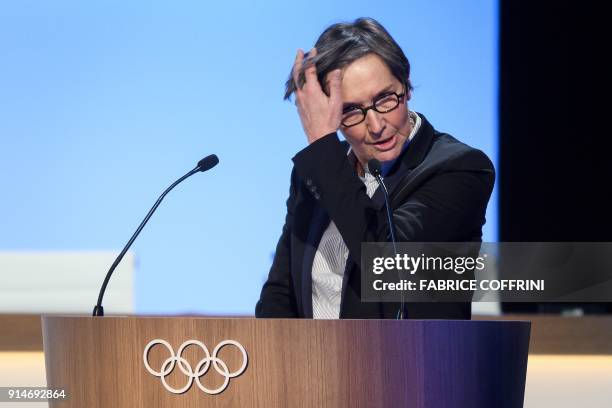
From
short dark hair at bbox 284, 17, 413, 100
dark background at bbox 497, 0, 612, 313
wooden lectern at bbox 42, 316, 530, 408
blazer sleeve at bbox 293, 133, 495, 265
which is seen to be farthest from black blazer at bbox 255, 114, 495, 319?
dark background at bbox 497, 0, 612, 313

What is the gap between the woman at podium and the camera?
1.84 metres

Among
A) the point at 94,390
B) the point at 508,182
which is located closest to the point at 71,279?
the point at 508,182

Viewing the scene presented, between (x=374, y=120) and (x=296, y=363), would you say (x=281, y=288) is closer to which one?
(x=374, y=120)

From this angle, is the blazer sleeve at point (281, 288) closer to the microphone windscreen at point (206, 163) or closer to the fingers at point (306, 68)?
the fingers at point (306, 68)

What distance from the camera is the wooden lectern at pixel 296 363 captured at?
4.24ft

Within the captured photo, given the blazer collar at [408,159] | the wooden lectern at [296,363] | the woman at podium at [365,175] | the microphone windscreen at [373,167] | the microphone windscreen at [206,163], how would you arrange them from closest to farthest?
the wooden lectern at [296,363]
the microphone windscreen at [373,167]
the microphone windscreen at [206,163]
the woman at podium at [365,175]
the blazer collar at [408,159]

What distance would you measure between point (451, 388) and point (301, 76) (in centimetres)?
87

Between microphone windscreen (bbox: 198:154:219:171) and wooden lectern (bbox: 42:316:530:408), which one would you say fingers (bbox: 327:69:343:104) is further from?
wooden lectern (bbox: 42:316:530:408)

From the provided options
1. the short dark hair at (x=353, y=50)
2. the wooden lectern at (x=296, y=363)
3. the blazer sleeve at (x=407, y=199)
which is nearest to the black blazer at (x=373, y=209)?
the blazer sleeve at (x=407, y=199)

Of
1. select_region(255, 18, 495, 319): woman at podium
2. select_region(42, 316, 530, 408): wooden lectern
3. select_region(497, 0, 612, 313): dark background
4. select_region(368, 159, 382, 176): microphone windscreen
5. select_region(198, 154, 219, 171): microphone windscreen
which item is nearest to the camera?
select_region(42, 316, 530, 408): wooden lectern

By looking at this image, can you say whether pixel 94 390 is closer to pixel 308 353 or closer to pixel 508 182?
pixel 308 353

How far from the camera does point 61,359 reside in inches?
56.0
